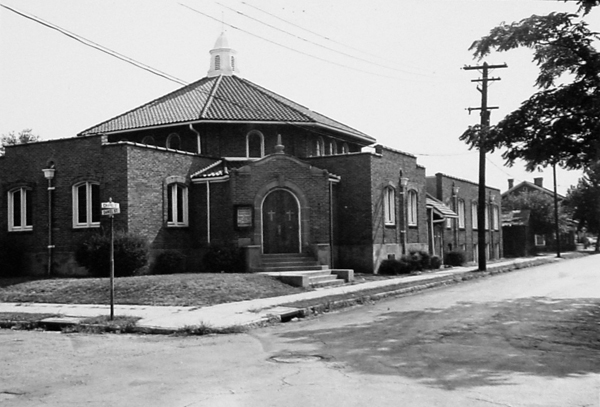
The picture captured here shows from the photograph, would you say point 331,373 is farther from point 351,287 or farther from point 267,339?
point 351,287

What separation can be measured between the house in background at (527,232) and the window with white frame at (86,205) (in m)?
42.1

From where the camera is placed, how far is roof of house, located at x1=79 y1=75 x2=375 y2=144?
28.3 metres

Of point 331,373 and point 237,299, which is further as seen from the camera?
point 237,299

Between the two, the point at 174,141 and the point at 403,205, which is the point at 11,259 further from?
the point at 403,205

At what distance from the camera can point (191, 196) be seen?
85.0ft

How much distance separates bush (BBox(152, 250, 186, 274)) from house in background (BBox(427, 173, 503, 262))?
18673 millimetres

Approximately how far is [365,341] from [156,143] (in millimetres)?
20591

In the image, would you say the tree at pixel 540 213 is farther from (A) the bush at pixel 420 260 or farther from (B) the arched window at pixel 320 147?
(B) the arched window at pixel 320 147

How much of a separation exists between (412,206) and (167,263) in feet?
45.7

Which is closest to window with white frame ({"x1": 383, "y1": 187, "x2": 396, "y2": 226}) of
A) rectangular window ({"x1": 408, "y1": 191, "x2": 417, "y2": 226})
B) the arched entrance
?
rectangular window ({"x1": 408, "y1": 191, "x2": 417, "y2": 226})

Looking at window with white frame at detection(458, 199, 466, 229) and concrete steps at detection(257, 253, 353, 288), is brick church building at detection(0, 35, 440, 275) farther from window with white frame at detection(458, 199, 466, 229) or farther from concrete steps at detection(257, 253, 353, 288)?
window with white frame at detection(458, 199, 466, 229)

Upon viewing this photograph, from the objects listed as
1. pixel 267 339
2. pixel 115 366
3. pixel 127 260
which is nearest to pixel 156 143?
pixel 127 260

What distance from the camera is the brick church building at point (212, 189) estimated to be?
23.5 m

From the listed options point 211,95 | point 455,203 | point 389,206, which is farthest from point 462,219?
point 211,95
